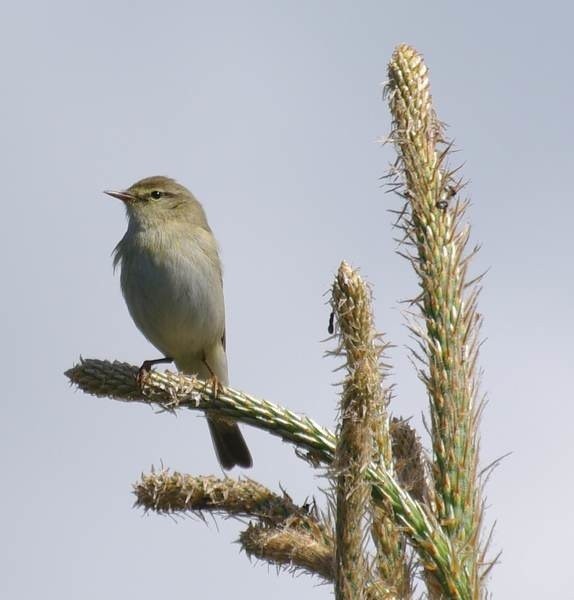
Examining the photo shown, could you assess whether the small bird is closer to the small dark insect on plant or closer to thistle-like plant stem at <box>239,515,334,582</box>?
thistle-like plant stem at <box>239,515,334,582</box>

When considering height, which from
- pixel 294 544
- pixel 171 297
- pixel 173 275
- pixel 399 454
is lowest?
pixel 294 544

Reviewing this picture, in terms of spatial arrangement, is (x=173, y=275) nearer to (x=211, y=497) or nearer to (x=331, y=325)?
(x=211, y=497)

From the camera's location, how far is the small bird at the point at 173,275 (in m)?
6.46

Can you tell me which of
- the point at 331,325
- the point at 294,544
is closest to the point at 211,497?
the point at 294,544

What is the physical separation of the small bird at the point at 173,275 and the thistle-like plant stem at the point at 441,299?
370cm

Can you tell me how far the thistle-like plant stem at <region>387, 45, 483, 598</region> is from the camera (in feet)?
7.45

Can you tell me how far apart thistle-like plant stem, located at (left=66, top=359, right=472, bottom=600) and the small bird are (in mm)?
2702

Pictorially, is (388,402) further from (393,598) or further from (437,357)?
→ (393,598)

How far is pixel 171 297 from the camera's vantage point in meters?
6.42

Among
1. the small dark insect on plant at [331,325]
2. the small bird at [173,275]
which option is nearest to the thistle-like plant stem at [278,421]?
the small dark insect on plant at [331,325]

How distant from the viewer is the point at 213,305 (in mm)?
6711

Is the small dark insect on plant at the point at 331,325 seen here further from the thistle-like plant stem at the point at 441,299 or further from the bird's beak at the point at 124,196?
the bird's beak at the point at 124,196

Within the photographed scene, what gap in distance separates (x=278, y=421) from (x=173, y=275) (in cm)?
359

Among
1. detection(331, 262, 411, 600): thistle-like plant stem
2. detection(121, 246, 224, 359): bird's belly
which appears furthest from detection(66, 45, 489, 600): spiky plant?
detection(121, 246, 224, 359): bird's belly
